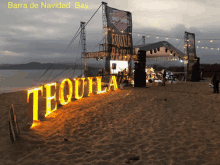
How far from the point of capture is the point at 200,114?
18.7 ft

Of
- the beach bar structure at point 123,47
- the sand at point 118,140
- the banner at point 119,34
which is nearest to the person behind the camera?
the sand at point 118,140

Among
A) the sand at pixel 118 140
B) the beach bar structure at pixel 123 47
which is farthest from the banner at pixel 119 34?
the sand at pixel 118 140

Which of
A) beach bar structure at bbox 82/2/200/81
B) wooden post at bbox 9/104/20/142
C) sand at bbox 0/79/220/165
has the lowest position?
sand at bbox 0/79/220/165

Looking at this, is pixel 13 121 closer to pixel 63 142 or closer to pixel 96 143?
pixel 63 142

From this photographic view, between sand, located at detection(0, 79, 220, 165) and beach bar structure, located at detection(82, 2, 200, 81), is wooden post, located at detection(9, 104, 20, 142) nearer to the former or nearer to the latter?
sand, located at detection(0, 79, 220, 165)

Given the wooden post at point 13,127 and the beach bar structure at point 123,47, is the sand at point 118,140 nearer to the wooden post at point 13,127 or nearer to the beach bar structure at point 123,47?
the wooden post at point 13,127

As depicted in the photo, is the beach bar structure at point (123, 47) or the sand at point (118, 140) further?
the beach bar structure at point (123, 47)

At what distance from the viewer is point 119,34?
58.4ft

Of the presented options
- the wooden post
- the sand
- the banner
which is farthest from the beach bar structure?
the wooden post

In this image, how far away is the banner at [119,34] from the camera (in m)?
16.7

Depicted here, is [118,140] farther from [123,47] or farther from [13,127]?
[123,47]

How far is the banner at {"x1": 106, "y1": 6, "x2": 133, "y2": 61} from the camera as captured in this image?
1673cm

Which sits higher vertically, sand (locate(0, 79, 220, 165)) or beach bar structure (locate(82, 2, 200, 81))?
beach bar structure (locate(82, 2, 200, 81))

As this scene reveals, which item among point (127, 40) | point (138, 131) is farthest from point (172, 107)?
point (127, 40)
